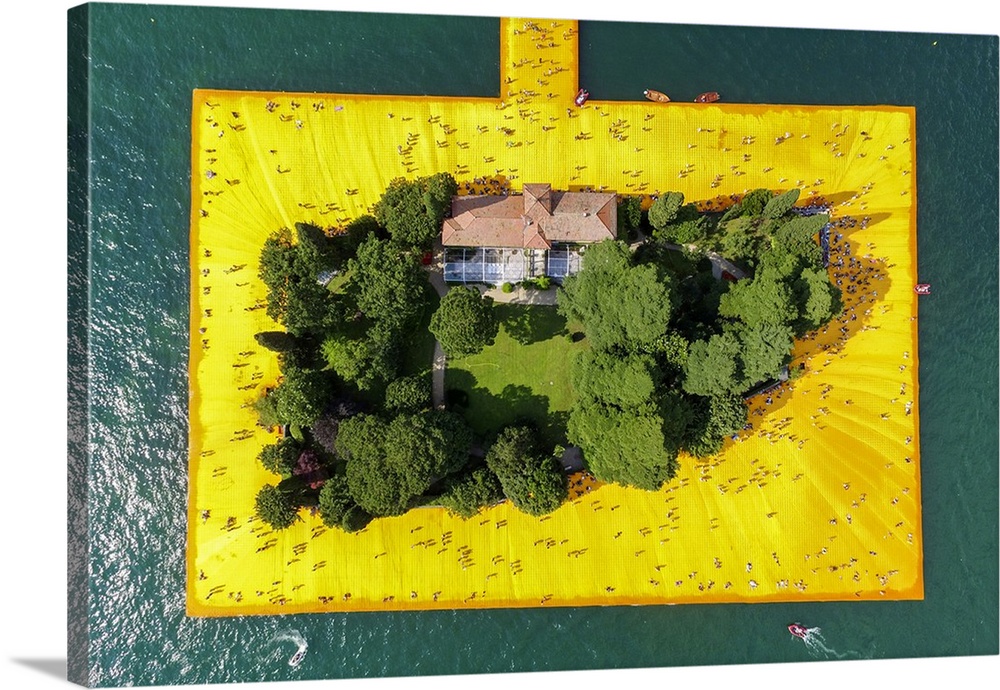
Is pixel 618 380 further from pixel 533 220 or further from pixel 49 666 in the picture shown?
pixel 49 666

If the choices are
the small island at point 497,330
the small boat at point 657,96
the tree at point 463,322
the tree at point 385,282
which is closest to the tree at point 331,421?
the small island at point 497,330

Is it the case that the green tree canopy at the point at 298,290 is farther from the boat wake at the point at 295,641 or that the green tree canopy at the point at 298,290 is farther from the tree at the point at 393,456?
the boat wake at the point at 295,641

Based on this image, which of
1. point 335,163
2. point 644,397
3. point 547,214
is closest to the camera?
point 644,397

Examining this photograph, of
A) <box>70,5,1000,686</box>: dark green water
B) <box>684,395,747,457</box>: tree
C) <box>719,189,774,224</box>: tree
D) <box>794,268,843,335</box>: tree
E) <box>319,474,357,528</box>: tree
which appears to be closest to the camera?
<box>794,268,843,335</box>: tree

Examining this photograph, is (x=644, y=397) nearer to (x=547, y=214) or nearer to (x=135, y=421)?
(x=547, y=214)

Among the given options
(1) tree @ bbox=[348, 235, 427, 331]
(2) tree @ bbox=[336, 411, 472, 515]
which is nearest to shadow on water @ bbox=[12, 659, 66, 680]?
(2) tree @ bbox=[336, 411, 472, 515]

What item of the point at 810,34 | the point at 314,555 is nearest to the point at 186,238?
the point at 314,555

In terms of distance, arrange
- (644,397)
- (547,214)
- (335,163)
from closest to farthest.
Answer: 1. (644,397)
2. (547,214)
3. (335,163)

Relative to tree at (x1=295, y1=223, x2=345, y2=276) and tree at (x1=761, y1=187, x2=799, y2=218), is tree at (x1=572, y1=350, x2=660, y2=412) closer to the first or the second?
tree at (x1=761, y1=187, x2=799, y2=218)
